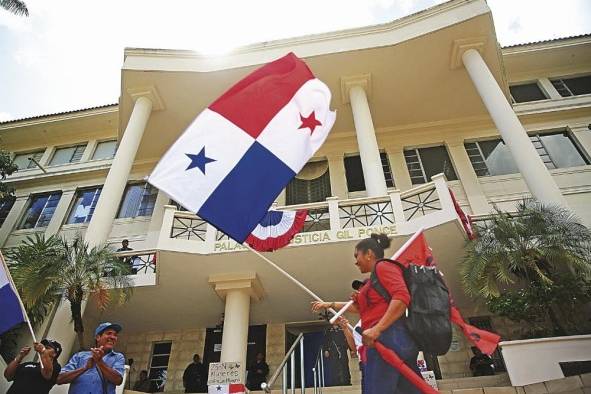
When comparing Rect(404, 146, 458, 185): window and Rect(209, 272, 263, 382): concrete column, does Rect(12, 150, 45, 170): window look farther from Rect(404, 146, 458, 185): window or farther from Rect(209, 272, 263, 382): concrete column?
Rect(404, 146, 458, 185): window

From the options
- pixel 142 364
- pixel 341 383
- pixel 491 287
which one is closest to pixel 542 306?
pixel 491 287

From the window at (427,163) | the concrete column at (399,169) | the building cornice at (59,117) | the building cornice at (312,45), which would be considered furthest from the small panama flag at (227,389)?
the building cornice at (59,117)

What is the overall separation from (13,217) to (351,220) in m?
13.5

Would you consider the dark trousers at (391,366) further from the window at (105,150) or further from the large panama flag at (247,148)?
the window at (105,150)

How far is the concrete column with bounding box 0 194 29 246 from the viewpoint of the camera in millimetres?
14782

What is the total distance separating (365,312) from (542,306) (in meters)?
5.68

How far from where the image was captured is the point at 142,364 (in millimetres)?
10961

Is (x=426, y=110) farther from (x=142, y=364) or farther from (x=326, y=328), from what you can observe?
(x=142, y=364)

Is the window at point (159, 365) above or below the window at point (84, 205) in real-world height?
below

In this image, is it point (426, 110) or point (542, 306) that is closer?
point (542, 306)

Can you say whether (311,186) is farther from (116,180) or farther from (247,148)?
(247,148)

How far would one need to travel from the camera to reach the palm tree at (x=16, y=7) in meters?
11.6

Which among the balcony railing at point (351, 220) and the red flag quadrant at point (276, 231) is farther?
the balcony railing at point (351, 220)

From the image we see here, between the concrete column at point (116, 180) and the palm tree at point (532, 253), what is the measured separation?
8.11m
